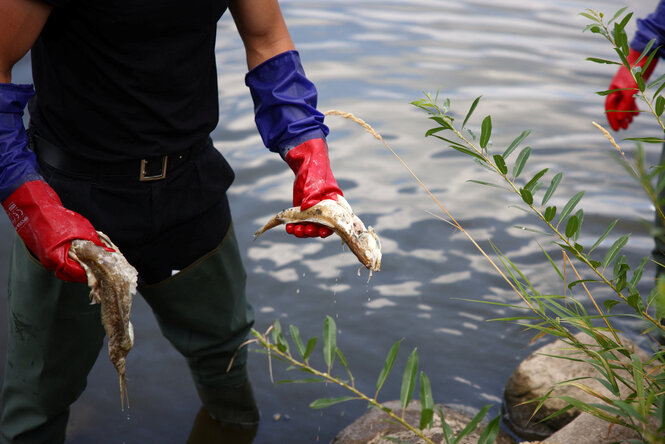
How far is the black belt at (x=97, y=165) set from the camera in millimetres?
2074

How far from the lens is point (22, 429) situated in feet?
7.46

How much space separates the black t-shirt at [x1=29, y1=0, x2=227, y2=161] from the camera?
1930 millimetres

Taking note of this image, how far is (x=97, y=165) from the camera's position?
2.08 m

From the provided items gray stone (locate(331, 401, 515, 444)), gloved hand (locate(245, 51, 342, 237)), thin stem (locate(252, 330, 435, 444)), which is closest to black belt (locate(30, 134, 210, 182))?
gloved hand (locate(245, 51, 342, 237))

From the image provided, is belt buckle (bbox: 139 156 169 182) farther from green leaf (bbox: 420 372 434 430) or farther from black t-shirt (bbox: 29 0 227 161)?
green leaf (bbox: 420 372 434 430)

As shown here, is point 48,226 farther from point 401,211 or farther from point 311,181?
point 401,211

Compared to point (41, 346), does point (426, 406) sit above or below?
above

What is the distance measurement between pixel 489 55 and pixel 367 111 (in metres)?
2.06

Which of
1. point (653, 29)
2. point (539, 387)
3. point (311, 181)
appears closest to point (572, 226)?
point (311, 181)

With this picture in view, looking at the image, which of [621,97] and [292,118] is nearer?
[292,118]

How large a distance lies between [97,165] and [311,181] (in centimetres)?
66

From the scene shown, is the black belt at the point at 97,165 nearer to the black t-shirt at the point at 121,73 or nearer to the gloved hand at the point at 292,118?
the black t-shirt at the point at 121,73

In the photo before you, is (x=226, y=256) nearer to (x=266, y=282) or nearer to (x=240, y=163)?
(x=266, y=282)

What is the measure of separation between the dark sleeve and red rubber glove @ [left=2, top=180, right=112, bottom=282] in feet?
8.03
